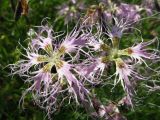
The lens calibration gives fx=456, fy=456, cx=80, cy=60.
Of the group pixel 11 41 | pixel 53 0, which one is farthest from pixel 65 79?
pixel 53 0

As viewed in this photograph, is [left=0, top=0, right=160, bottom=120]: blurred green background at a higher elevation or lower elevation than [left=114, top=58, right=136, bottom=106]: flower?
lower

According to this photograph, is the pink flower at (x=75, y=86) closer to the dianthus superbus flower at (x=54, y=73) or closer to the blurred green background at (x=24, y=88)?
the dianthus superbus flower at (x=54, y=73)

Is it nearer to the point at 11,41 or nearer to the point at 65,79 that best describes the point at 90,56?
the point at 65,79

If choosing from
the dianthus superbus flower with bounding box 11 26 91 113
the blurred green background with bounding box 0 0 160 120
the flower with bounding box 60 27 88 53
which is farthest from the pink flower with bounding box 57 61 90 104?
the blurred green background with bounding box 0 0 160 120

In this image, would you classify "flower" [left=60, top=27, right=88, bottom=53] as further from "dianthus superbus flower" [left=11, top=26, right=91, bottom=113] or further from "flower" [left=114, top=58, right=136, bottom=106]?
"flower" [left=114, top=58, right=136, bottom=106]

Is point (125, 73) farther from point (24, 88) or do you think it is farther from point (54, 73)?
point (24, 88)

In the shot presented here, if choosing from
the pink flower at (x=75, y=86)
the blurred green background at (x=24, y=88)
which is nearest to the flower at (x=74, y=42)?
the pink flower at (x=75, y=86)

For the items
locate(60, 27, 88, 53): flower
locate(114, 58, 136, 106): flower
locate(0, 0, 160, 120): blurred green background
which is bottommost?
locate(0, 0, 160, 120): blurred green background

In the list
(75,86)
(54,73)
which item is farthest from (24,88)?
(75,86)

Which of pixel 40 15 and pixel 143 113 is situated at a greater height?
pixel 40 15
